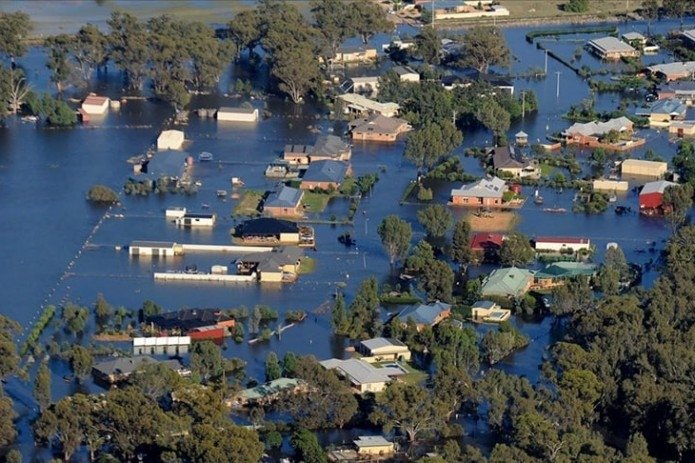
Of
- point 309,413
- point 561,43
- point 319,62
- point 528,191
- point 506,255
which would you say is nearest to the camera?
point 309,413

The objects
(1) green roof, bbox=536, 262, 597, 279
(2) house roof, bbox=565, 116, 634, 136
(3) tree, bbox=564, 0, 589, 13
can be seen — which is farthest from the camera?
(3) tree, bbox=564, 0, 589, 13

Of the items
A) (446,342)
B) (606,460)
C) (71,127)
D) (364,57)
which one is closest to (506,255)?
(446,342)

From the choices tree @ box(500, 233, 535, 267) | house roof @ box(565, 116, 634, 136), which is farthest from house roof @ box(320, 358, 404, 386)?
house roof @ box(565, 116, 634, 136)

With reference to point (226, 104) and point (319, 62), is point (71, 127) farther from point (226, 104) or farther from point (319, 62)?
point (319, 62)

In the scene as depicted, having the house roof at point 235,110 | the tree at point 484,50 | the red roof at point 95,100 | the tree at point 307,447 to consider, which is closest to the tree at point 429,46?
the tree at point 484,50

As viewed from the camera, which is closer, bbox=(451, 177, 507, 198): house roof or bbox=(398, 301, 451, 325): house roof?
bbox=(398, 301, 451, 325): house roof

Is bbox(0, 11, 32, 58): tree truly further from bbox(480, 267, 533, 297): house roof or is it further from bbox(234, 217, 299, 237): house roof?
bbox(480, 267, 533, 297): house roof
